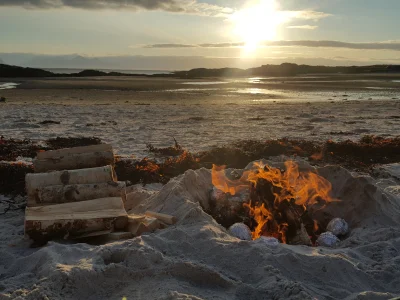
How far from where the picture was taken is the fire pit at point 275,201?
5.80 meters

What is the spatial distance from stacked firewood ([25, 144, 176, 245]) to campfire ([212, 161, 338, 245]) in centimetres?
118

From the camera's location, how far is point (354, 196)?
6.61 meters

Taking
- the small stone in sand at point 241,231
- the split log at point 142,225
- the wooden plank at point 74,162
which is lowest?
the small stone in sand at point 241,231

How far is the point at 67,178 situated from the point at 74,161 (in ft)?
2.79

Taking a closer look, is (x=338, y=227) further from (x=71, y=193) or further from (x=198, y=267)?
(x=71, y=193)

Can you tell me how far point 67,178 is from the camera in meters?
6.34

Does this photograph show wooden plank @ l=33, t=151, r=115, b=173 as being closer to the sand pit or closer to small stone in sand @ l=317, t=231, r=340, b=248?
the sand pit

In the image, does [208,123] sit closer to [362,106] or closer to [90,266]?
[362,106]

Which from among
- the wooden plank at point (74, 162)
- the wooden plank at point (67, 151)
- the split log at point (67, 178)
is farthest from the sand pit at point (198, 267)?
the wooden plank at point (67, 151)

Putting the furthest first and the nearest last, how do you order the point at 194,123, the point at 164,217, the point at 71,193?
the point at 194,123
the point at 71,193
the point at 164,217

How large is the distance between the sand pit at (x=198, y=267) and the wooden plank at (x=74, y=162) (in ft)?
4.84

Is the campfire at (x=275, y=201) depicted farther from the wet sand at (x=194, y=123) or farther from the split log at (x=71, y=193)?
the wet sand at (x=194, y=123)

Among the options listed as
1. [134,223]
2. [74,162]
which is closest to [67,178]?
[74,162]

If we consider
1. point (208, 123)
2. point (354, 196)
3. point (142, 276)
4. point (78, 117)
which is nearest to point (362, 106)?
point (208, 123)
